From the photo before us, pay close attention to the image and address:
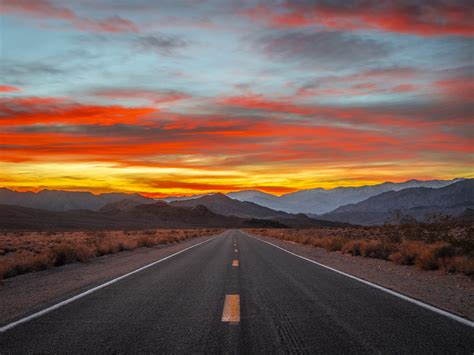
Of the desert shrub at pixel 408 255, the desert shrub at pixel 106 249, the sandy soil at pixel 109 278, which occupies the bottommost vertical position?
the desert shrub at pixel 106 249

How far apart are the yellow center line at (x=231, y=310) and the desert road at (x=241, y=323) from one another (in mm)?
17

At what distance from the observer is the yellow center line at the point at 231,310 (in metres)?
6.21

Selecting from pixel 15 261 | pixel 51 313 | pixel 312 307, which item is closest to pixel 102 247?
pixel 15 261

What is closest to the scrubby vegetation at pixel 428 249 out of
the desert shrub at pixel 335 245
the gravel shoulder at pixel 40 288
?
the desert shrub at pixel 335 245

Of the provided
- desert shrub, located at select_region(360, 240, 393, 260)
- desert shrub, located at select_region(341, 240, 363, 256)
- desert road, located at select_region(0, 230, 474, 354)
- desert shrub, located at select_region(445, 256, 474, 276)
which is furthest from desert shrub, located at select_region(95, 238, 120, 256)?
desert shrub, located at select_region(445, 256, 474, 276)

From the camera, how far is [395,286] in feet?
31.3

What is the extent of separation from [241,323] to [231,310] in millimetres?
892

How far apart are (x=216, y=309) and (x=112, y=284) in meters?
4.09

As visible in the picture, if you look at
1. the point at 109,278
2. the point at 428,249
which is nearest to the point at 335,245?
the point at 428,249

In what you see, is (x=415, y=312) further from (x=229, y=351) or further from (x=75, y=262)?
(x=75, y=262)

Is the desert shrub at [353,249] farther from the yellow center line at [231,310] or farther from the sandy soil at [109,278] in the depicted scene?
the yellow center line at [231,310]

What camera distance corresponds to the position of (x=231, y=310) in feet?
22.4

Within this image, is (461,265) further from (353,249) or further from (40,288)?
(40,288)

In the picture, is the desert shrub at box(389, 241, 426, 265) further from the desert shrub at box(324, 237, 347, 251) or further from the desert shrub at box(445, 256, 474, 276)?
the desert shrub at box(324, 237, 347, 251)
